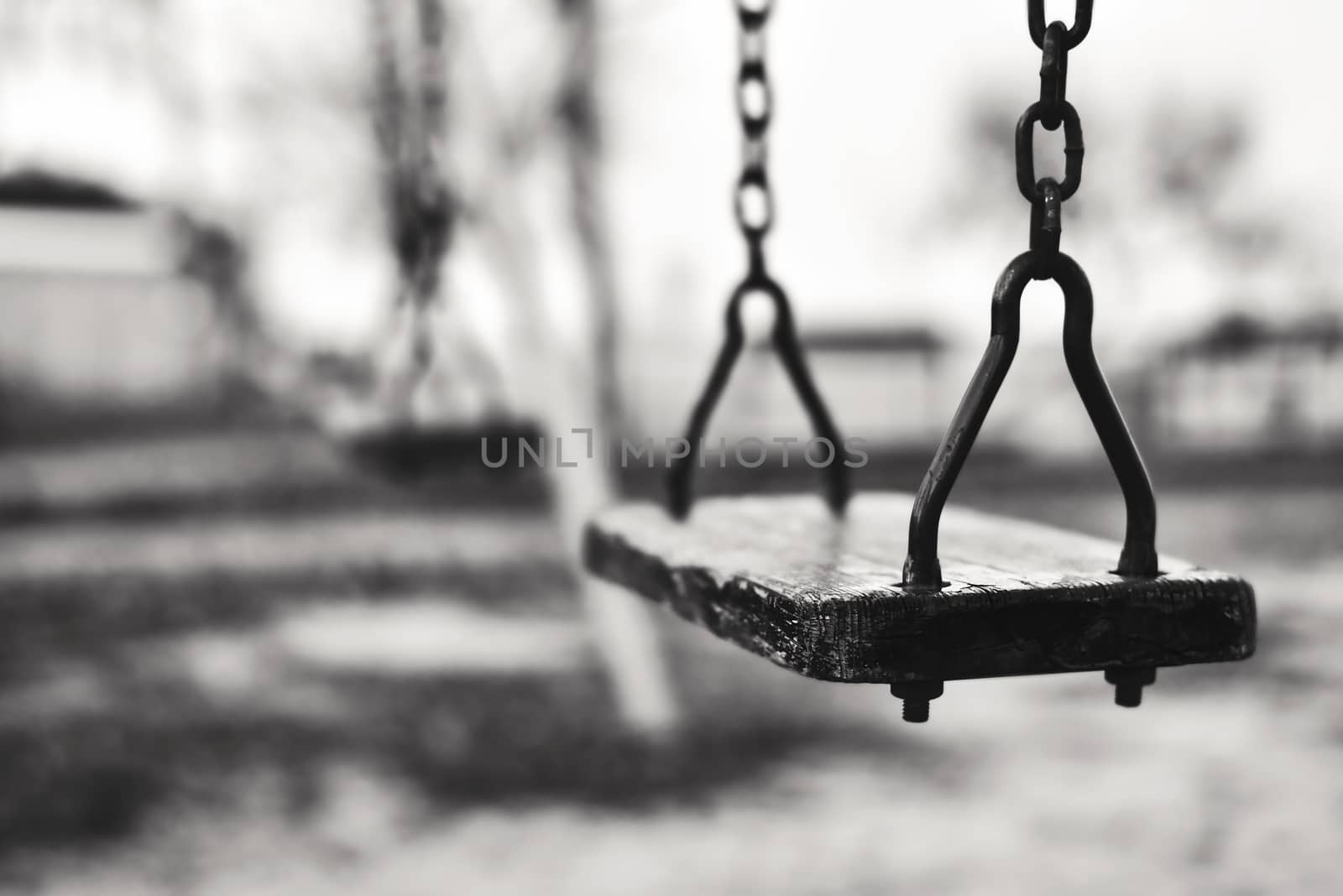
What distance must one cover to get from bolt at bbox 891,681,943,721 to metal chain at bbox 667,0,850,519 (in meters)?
0.59

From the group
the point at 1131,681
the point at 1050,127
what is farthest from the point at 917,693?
the point at 1050,127

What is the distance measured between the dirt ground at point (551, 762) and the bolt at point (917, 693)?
363 centimetres

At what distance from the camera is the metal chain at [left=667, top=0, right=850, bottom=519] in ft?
4.97

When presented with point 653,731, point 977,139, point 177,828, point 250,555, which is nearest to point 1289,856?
point 653,731

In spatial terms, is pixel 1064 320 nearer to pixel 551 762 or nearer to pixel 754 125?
pixel 754 125

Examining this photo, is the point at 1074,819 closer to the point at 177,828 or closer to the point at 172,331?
the point at 177,828

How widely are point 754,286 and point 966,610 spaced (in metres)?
0.66

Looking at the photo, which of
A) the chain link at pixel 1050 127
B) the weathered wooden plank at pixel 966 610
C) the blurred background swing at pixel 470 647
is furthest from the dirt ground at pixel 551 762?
the chain link at pixel 1050 127

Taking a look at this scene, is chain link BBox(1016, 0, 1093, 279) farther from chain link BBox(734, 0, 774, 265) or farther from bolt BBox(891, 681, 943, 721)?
chain link BBox(734, 0, 774, 265)

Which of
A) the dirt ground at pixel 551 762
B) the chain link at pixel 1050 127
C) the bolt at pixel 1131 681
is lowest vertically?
the dirt ground at pixel 551 762

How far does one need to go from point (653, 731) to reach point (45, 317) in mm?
20727

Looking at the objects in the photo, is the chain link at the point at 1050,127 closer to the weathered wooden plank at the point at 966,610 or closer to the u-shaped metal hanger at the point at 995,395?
the u-shaped metal hanger at the point at 995,395

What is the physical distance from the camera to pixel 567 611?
8.98 metres

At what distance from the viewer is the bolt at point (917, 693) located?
103 centimetres
